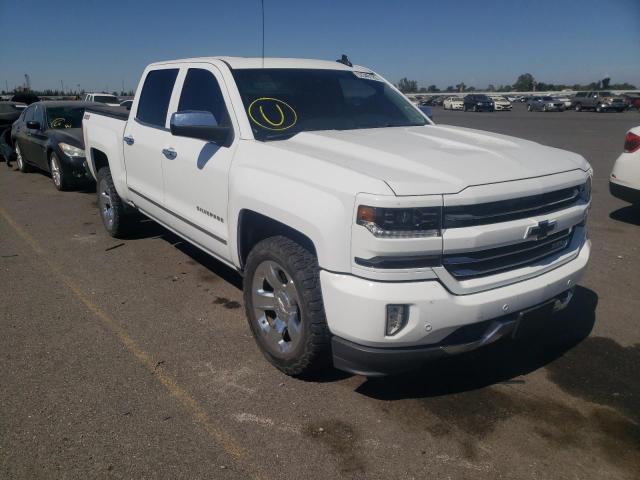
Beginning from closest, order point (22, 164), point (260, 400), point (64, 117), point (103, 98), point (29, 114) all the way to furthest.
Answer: point (260, 400), point (64, 117), point (29, 114), point (22, 164), point (103, 98)

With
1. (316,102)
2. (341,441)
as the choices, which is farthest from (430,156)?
(341,441)

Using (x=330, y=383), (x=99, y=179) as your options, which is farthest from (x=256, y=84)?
(x=99, y=179)

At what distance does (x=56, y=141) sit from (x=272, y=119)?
7.03 meters

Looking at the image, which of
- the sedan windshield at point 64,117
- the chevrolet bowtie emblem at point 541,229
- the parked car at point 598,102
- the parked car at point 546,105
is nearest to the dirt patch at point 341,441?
the chevrolet bowtie emblem at point 541,229

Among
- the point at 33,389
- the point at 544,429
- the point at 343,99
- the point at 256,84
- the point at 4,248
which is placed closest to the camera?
the point at 544,429

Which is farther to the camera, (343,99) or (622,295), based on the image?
(622,295)

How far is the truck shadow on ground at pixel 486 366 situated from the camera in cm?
327

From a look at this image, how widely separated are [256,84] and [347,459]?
8.80 ft

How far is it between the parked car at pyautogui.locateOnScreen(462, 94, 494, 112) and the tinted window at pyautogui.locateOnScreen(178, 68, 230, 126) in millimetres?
44178

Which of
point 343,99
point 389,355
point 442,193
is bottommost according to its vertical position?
point 389,355

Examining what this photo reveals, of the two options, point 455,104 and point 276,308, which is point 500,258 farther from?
point 455,104

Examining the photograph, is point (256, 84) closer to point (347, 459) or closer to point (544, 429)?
point (347, 459)

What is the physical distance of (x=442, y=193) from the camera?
8.40 ft

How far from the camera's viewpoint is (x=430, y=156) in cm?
303
